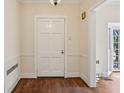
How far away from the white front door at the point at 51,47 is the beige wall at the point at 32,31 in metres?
0.26

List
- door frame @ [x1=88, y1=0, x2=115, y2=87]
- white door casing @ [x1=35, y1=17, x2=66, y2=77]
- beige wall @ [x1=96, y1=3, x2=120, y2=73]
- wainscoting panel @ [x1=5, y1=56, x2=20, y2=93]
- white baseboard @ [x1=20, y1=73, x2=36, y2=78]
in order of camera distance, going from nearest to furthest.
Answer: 1. wainscoting panel @ [x1=5, y1=56, x2=20, y2=93]
2. door frame @ [x1=88, y1=0, x2=115, y2=87]
3. white baseboard @ [x1=20, y1=73, x2=36, y2=78]
4. white door casing @ [x1=35, y1=17, x2=66, y2=77]
5. beige wall @ [x1=96, y1=3, x2=120, y2=73]

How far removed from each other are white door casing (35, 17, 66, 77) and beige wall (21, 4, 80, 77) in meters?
0.23

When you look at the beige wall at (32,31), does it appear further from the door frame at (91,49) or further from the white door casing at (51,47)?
the door frame at (91,49)

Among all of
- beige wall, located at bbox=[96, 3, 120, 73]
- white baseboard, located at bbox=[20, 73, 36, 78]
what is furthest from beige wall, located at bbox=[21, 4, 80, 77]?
beige wall, located at bbox=[96, 3, 120, 73]

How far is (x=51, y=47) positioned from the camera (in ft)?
23.2

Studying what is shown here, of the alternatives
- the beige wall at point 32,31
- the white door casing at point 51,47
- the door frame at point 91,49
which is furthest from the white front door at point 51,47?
the door frame at point 91,49

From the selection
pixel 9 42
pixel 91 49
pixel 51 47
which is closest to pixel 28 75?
pixel 51 47

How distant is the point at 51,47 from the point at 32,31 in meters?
0.93

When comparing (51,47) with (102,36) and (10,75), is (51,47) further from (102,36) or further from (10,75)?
(10,75)

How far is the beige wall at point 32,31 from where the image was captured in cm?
690

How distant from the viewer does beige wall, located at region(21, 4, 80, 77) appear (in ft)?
22.6

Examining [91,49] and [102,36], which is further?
[102,36]

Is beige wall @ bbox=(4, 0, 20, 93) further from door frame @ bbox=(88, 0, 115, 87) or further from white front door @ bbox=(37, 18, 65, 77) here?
door frame @ bbox=(88, 0, 115, 87)
